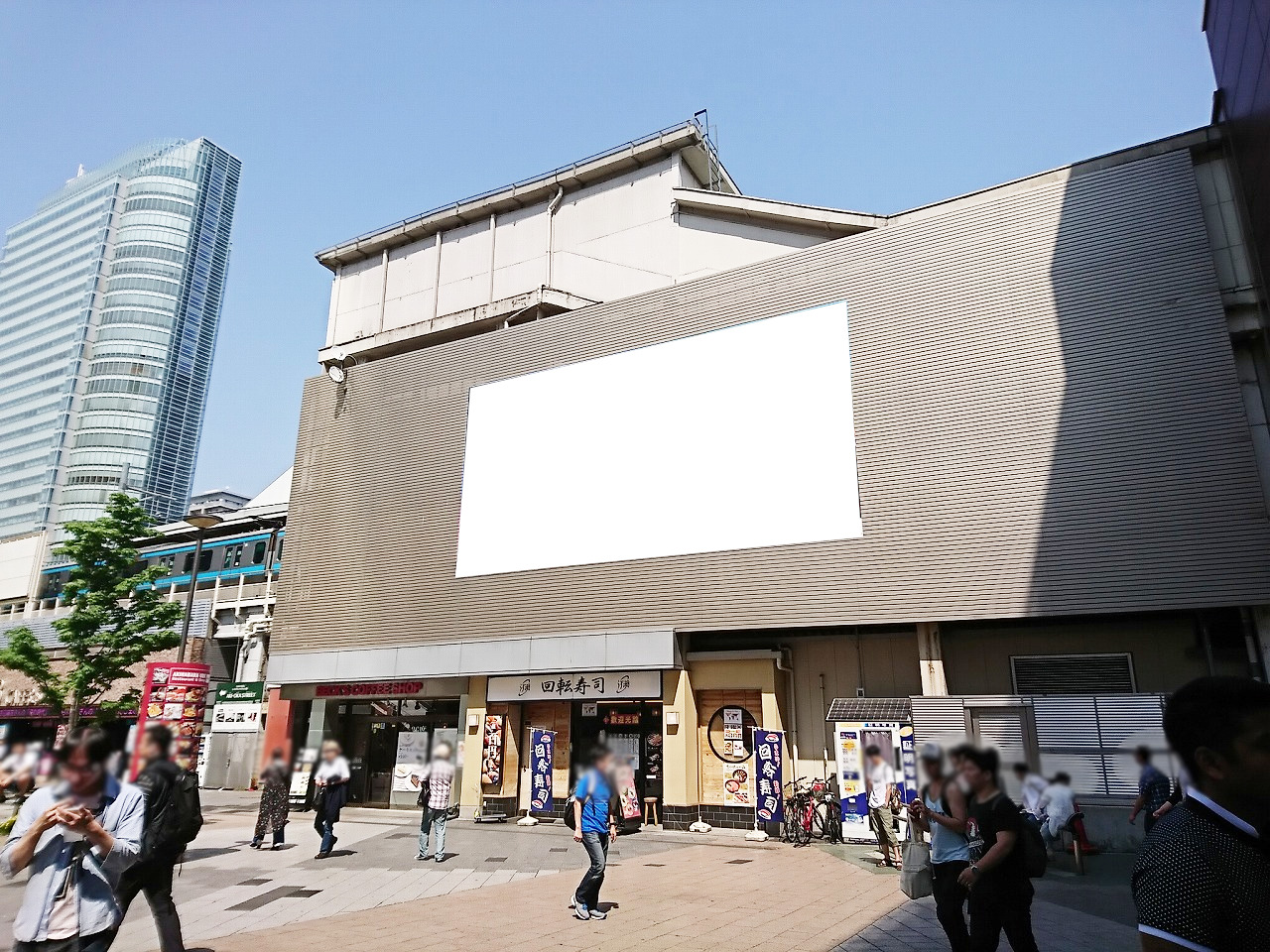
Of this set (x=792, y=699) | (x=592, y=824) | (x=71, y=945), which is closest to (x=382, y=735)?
(x=792, y=699)

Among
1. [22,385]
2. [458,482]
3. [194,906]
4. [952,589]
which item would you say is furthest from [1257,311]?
[22,385]

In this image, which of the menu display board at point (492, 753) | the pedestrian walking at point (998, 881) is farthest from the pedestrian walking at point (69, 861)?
the menu display board at point (492, 753)

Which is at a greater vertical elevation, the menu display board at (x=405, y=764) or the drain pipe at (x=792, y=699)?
the drain pipe at (x=792, y=699)

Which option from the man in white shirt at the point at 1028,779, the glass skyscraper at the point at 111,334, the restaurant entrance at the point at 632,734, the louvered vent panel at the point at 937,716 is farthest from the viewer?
the glass skyscraper at the point at 111,334

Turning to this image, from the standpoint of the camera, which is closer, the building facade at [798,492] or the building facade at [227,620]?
the building facade at [798,492]

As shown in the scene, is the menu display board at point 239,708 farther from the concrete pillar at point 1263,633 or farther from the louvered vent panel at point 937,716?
the concrete pillar at point 1263,633

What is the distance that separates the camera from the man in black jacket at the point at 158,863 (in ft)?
21.2

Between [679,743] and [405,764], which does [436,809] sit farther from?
[405,764]

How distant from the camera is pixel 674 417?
22.0 metres

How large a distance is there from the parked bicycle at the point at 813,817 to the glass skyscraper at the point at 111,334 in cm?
10811

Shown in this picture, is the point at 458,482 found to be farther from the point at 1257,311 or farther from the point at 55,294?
the point at 55,294

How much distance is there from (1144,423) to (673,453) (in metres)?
10.8

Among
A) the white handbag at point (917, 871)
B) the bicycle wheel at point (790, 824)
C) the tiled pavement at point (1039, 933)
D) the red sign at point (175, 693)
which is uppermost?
the red sign at point (175, 693)

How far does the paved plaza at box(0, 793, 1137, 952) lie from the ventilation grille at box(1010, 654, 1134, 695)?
5513 mm
